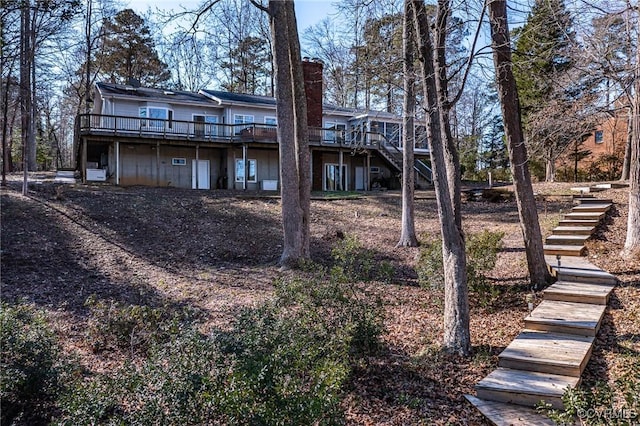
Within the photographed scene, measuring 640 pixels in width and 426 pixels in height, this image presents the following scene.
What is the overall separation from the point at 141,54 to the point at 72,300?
27.0m

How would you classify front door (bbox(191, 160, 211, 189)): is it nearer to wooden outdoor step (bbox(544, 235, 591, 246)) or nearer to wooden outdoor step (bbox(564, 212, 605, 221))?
wooden outdoor step (bbox(564, 212, 605, 221))

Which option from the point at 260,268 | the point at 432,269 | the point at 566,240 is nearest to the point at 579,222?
the point at 566,240

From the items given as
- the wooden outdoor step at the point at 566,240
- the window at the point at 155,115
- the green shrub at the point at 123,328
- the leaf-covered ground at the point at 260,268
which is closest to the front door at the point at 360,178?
the leaf-covered ground at the point at 260,268

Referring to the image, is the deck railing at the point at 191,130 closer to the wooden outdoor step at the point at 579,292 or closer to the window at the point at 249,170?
the window at the point at 249,170

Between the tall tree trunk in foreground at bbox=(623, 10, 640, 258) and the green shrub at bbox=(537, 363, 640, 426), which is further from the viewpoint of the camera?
the tall tree trunk in foreground at bbox=(623, 10, 640, 258)

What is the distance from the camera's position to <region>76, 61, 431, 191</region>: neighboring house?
2067 centimetres

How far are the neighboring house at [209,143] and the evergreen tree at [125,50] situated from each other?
20.4 ft

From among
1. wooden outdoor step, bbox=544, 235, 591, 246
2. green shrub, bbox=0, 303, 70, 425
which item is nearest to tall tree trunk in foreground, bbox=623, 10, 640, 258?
wooden outdoor step, bbox=544, 235, 591, 246

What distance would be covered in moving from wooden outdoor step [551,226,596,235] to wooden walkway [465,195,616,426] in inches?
69.6

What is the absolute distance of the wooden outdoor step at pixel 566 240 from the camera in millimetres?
8633

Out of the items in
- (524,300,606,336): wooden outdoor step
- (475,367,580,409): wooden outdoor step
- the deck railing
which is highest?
the deck railing

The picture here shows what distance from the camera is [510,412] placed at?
386 cm

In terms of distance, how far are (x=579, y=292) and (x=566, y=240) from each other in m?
3.09

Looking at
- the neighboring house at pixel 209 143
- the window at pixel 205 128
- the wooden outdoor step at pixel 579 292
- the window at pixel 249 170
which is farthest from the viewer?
the window at pixel 249 170
